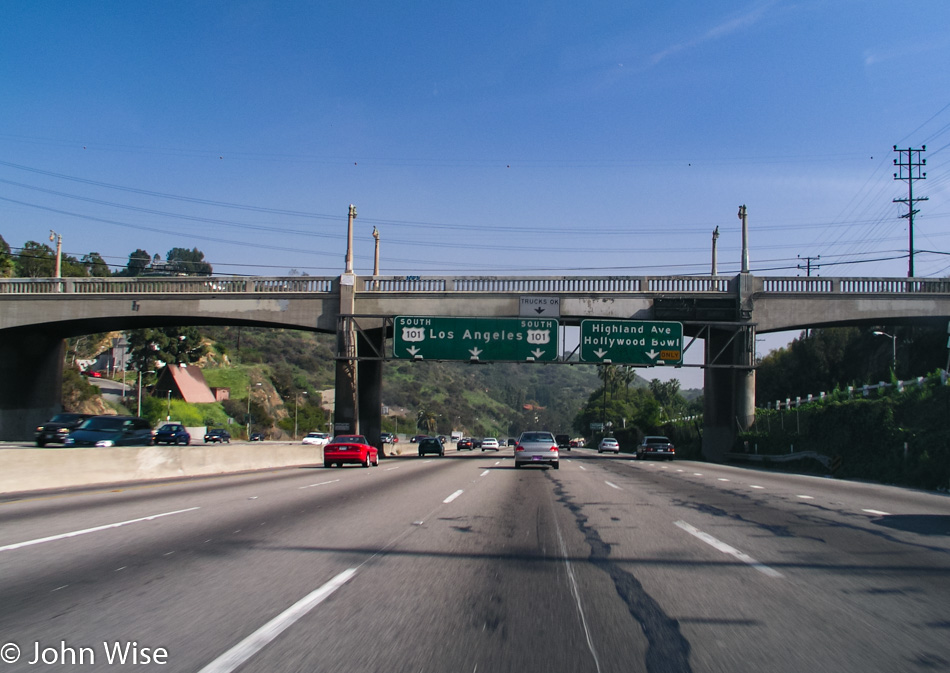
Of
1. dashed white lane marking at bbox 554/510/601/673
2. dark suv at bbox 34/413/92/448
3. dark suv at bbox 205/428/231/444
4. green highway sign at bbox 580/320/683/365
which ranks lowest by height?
dark suv at bbox 205/428/231/444

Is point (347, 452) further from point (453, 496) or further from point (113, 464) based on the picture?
point (453, 496)

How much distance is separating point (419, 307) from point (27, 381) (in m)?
22.1

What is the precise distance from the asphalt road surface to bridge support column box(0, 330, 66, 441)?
3111 cm

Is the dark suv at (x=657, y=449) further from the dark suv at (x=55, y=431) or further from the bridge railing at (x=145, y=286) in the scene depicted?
the dark suv at (x=55, y=431)

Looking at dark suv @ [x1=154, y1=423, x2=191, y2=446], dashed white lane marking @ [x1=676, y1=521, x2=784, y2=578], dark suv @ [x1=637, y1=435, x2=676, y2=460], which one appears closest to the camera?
dashed white lane marking @ [x1=676, y1=521, x2=784, y2=578]

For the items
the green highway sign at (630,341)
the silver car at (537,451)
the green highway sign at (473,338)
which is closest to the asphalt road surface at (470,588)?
the silver car at (537,451)

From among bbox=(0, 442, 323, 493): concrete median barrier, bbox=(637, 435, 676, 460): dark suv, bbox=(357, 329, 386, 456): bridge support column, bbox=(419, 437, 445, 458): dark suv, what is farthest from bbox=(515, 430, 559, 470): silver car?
bbox=(419, 437, 445, 458): dark suv

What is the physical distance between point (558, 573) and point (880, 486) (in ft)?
58.3

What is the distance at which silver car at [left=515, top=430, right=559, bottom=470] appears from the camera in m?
31.3

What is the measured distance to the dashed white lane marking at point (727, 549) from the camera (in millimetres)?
8605

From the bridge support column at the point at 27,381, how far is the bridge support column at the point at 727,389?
36660 millimetres

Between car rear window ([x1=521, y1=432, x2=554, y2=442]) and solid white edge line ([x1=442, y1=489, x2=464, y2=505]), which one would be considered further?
car rear window ([x1=521, y1=432, x2=554, y2=442])

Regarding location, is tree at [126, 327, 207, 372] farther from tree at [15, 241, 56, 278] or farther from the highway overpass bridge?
the highway overpass bridge

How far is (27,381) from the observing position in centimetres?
4259
